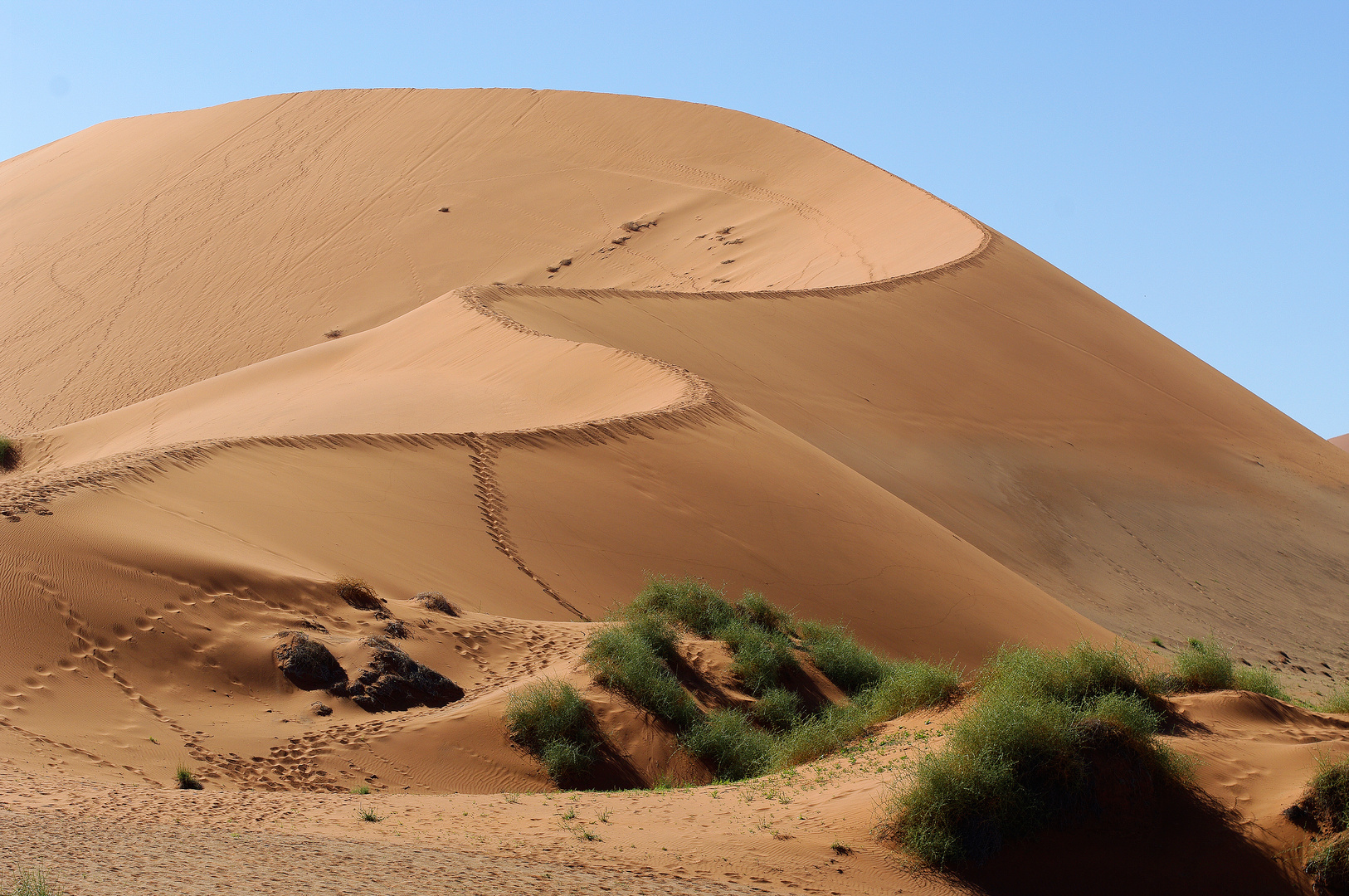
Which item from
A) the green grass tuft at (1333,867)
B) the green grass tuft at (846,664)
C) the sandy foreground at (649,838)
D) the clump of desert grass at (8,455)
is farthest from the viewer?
the clump of desert grass at (8,455)

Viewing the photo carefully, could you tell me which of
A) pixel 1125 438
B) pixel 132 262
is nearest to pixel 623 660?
pixel 1125 438

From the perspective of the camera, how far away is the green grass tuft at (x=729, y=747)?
8.43 metres

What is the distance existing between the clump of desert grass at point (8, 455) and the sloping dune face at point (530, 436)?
0.35 m

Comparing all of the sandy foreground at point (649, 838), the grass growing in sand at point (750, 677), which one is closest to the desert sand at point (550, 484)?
the sandy foreground at point (649, 838)

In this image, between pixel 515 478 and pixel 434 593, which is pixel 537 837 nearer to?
pixel 434 593

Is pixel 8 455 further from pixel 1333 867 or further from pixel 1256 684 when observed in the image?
pixel 1333 867

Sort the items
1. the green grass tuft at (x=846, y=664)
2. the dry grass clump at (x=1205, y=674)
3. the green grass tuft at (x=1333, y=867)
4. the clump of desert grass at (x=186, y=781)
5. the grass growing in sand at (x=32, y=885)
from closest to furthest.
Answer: the grass growing in sand at (x=32, y=885) → the green grass tuft at (x=1333, y=867) → the clump of desert grass at (x=186, y=781) → the dry grass clump at (x=1205, y=674) → the green grass tuft at (x=846, y=664)

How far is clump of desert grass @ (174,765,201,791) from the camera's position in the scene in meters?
6.53

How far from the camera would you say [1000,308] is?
24781 mm

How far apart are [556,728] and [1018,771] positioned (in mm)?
3253

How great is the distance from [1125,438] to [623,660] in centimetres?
1577

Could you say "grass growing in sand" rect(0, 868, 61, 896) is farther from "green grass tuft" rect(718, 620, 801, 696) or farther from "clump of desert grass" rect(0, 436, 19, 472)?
"clump of desert grass" rect(0, 436, 19, 472)

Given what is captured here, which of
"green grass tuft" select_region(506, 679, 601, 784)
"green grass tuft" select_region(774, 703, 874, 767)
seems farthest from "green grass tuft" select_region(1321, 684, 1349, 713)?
"green grass tuft" select_region(506, 679, 601, 784)

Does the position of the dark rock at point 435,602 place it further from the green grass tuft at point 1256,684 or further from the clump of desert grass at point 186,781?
the green grass tuft at point 1256,684
